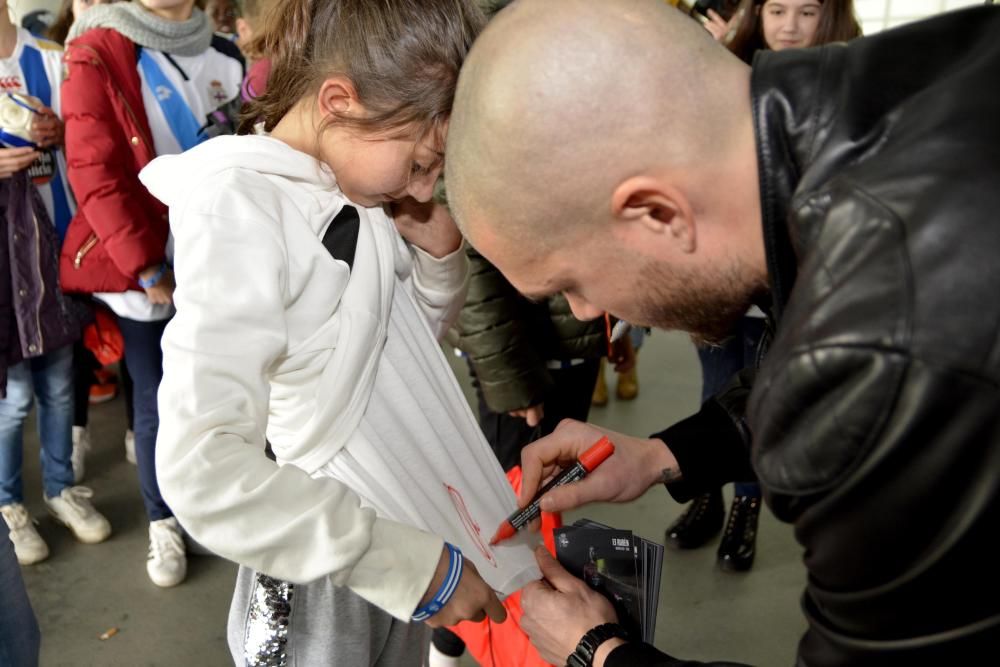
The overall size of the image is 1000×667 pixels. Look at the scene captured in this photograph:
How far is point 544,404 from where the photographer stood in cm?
A: 230

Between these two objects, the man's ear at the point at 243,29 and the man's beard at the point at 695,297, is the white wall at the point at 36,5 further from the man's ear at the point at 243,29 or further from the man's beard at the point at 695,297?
the man's beard at the point at 695,297

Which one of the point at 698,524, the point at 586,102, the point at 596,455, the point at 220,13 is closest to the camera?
the point at 586,102

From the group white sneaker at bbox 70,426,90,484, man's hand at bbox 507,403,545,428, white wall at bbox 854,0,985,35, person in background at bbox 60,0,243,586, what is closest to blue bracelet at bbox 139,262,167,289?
person in background at bbox 60,0,243,586

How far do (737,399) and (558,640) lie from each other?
567 mm

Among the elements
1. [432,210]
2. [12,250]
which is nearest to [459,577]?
[432,210]

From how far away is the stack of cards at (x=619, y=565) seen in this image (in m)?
1.26

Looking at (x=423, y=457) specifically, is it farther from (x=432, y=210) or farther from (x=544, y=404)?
(x=544, y=404)

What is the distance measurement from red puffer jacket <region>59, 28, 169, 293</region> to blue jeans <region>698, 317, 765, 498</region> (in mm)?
1591

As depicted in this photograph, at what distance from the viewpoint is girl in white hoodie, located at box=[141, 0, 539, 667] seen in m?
1.04

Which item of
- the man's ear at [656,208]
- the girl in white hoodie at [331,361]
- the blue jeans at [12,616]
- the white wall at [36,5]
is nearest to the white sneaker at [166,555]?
the blue jeans at [12,616]

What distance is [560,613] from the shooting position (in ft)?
4.12

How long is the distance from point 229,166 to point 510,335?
3.38ft

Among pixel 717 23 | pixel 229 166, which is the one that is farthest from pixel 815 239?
pixel 717 23

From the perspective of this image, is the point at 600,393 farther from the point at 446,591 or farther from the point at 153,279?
the point at 446,591
